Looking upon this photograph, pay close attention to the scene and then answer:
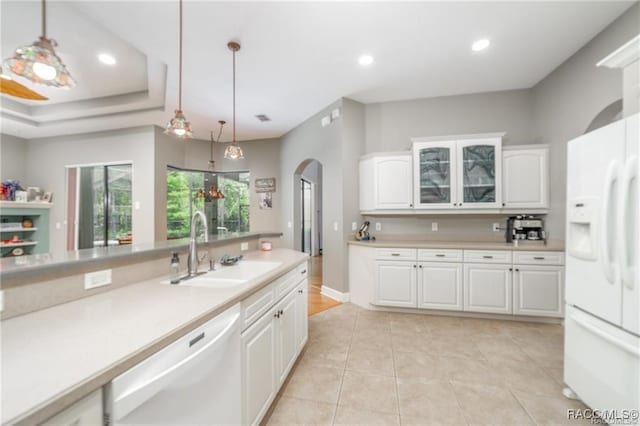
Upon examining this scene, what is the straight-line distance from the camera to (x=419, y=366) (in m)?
2.15

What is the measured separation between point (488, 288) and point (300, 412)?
2.56m

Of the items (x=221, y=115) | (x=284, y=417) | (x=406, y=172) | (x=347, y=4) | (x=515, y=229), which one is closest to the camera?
(x=284, y=417)

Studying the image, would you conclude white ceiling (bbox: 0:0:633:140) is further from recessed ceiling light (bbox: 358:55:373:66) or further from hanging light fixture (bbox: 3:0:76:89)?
hanging light fixture (bbox: 3:0:76:89)

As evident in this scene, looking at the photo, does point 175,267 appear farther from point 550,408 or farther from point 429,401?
point 550,408

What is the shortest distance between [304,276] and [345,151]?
82.4 inches

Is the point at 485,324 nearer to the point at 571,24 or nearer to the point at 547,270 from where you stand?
the point at 547,270

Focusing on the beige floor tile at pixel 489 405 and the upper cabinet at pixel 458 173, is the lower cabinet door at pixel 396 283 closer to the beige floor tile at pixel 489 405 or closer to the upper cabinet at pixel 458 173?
the upper cabinet at pixel 458 173

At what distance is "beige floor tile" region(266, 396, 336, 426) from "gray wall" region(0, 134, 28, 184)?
277 inches

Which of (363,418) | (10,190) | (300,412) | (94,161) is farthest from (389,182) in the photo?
(10,190)

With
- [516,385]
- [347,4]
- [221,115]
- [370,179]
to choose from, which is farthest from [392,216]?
[221,115]

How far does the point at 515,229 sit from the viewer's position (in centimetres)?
326

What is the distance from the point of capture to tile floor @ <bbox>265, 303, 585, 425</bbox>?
1634mm

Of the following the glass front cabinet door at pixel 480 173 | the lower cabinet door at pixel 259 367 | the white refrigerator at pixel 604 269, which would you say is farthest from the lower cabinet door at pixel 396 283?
the lower cabinet door at pixel 259 367

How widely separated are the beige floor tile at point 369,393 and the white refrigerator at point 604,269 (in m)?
1.21
